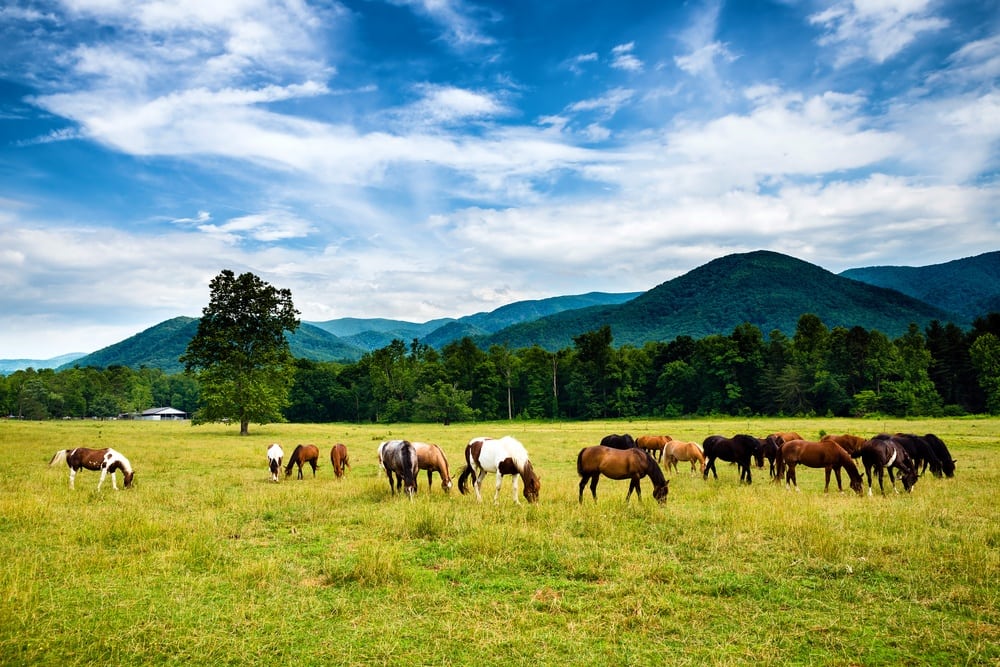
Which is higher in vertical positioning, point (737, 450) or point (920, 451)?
point (737, 450)

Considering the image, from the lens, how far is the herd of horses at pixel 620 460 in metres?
13.3

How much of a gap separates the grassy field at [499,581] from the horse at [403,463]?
66 centimetres

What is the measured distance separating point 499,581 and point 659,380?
75940 millimetres

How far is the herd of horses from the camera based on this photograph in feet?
43.5

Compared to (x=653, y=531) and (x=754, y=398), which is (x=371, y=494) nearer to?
(x=653, y=531)

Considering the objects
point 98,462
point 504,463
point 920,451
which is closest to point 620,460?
point 504,463

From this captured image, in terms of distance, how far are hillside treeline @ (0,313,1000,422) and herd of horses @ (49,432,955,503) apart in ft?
174

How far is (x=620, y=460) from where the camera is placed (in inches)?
520

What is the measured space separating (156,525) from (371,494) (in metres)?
5.57

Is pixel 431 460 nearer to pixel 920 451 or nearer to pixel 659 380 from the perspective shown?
pixel 920 451

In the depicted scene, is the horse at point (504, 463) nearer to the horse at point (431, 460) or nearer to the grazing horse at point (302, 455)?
the horse at point (431, 460)

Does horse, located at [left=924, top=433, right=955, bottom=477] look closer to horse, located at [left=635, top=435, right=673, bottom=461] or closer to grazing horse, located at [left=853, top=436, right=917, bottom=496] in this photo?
grazing horse, located at [left=853, top=436, right=917, bottom=496]

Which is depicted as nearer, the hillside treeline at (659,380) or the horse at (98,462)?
the horse at (98,462)

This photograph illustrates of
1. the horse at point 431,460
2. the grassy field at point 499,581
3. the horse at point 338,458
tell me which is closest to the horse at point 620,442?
the grassy field at point 499,581
